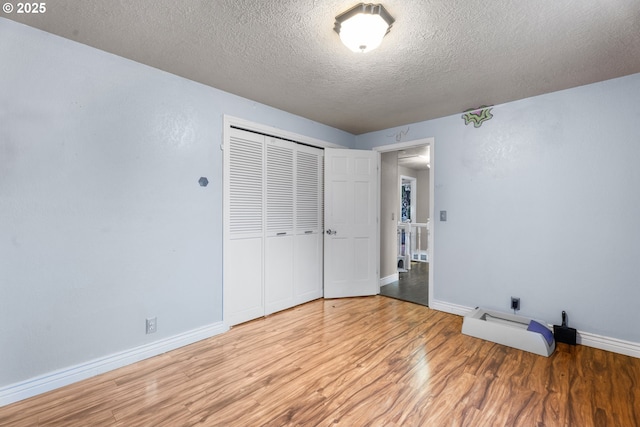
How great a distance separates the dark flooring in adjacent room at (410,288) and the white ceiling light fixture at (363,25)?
10.4 ft

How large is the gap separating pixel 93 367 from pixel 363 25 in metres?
2.97

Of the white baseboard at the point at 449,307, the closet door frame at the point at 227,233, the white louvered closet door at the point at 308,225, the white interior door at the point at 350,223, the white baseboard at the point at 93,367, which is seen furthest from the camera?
the white interior door at the point at 350,223

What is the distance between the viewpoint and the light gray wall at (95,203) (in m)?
1.82

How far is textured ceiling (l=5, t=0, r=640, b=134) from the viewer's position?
5.45 ft

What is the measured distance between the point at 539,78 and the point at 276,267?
3.19 meters

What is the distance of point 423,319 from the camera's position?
10.5 feet

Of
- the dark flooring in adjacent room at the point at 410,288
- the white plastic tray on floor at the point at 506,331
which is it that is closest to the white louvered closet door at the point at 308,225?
the dark flooring in adjacent room at the point at 410,288

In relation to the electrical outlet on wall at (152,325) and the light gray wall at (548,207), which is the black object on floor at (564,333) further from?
the electrical outlet on wall at (152,325)

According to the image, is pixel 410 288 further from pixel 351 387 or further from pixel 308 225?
pixel 351 387

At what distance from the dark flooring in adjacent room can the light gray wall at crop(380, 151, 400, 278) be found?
0.24 m

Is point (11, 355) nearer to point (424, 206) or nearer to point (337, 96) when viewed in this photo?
point (337, 96)

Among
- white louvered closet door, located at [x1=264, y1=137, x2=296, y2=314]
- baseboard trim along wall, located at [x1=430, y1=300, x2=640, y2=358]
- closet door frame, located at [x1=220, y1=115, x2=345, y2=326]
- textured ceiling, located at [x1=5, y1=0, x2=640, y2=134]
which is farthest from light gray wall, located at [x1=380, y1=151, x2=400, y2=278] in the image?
baseboard trim along wall, located at [x1=430, y1=300, x2=640, y2=358]

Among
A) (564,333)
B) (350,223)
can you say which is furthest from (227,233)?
(564,333)

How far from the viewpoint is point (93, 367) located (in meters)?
2.07
